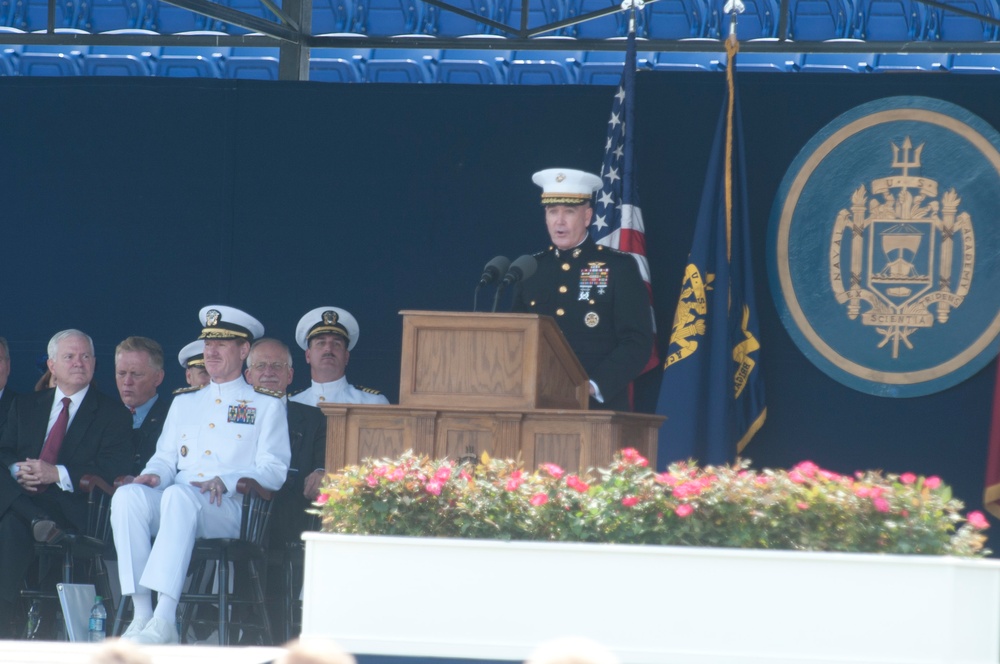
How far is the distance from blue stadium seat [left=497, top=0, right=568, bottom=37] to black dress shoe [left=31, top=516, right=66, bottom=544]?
3619 millimetres

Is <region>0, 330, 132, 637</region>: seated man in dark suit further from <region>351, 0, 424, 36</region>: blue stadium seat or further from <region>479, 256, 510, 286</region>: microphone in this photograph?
<region>351, 0, 424, 36</region>: blue stadium seat

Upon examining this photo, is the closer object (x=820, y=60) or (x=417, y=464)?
(x=417, y=464)

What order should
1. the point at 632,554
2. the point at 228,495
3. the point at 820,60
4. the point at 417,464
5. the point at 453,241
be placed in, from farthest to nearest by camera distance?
the point at 820,60
the point at 453,241
the point at 228,495
the point at 417,464
the point at 632,554

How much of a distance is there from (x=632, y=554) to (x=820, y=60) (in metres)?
6.04

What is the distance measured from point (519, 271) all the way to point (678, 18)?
349cm

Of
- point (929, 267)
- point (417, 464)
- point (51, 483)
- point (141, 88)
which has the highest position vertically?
point (141, 88)

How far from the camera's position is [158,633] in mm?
5445

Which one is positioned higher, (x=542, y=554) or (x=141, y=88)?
(x=141, y=88)

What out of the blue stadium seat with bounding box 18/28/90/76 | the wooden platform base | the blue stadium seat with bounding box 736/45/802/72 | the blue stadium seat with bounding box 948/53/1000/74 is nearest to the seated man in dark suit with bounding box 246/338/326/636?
the wooden platform base

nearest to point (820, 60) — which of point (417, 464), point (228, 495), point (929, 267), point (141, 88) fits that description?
point (929, 267)

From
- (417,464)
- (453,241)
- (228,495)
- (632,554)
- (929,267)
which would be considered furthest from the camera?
(453,241)

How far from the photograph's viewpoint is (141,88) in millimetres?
7492

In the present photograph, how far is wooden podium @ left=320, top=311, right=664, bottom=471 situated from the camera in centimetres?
487

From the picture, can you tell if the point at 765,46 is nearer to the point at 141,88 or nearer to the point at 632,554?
the point at 141,88
